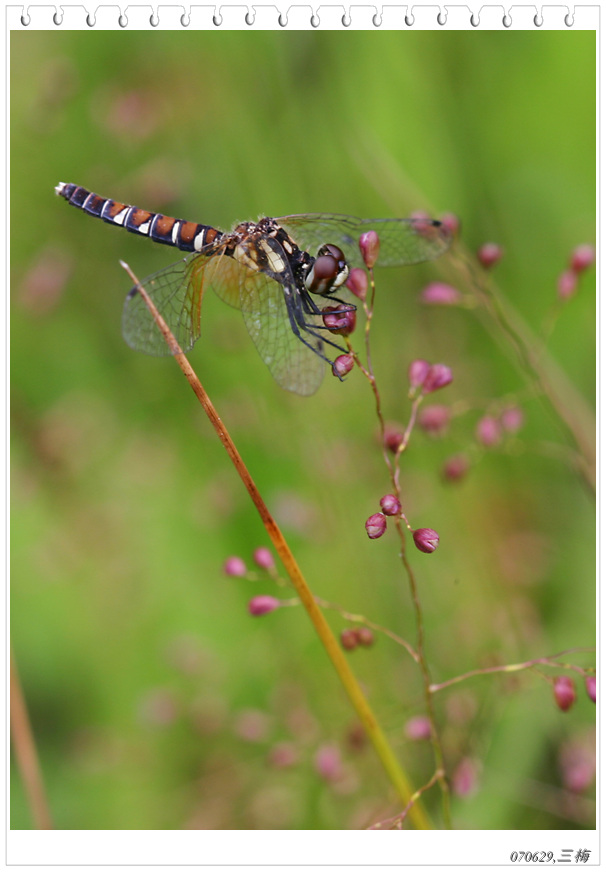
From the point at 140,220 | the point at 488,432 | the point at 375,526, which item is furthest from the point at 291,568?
the point at 140,220

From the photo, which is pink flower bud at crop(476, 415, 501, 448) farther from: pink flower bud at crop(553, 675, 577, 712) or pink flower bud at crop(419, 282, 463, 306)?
pink flower bud at crop(553, 675, 577, 712)

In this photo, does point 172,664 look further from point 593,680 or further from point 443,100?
point 443,100

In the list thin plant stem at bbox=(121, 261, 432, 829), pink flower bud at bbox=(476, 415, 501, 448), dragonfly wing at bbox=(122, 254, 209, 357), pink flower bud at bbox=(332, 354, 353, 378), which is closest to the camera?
thin plant stem at bbox=(121, 261, 432, 829)

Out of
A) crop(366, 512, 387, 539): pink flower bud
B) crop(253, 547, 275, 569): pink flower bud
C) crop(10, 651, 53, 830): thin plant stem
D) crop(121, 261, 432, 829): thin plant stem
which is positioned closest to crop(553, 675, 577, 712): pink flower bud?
crop(121, 261, 432, 829): thin plant stem

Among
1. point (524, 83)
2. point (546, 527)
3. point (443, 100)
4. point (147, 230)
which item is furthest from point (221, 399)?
point (524, 83)

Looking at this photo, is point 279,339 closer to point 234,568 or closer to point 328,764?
point 234,568

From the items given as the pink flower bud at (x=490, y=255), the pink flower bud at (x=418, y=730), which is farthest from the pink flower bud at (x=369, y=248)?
the pink flower bud at (x=418, y=730)

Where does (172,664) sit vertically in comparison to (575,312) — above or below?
below
